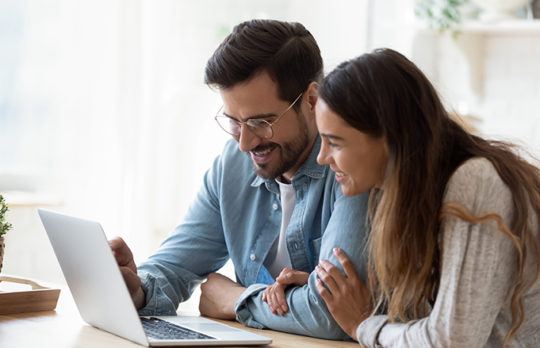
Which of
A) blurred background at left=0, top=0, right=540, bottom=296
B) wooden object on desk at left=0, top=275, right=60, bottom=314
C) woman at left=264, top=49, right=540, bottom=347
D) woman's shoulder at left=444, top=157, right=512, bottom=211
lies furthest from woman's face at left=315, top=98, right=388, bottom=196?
blurred background at left=0, top=0, right=540, bottom=296

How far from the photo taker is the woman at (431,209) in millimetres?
1192

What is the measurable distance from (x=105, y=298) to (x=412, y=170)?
1.95 ft

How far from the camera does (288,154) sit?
1.69m

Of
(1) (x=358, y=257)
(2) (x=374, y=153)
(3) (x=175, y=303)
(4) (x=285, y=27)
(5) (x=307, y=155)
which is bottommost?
(3) (x=175, y=303)

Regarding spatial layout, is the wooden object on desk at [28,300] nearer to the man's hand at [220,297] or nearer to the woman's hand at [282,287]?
the man's hand at [220,297]

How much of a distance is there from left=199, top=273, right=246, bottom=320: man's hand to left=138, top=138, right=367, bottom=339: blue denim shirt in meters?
0.05

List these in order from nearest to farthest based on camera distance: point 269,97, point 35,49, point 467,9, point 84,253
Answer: point 84,253 < point 269,97 < point 35,49 < point 467,9

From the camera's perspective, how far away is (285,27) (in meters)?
1.76

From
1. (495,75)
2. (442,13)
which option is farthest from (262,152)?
(495,75)

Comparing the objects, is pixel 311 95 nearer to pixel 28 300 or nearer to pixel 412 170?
pixel 412 170

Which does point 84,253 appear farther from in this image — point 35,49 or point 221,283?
point 35,49

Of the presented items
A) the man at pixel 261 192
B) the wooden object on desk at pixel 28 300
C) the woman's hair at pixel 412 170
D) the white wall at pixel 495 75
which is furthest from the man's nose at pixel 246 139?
the white wall at pixel 495 75

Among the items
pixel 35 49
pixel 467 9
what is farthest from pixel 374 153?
pixel 467 9

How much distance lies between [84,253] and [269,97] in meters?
0.51
